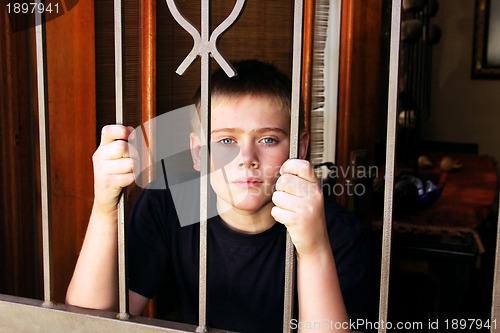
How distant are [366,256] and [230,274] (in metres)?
0.37

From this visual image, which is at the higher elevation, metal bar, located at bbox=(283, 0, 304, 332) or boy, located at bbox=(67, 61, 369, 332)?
metal bar, located at bbox=(283, 0, 304, 332)

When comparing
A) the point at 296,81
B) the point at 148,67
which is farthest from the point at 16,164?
the point at 296,81

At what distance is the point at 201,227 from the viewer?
0.76 metres

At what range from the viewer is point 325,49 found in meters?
2.31

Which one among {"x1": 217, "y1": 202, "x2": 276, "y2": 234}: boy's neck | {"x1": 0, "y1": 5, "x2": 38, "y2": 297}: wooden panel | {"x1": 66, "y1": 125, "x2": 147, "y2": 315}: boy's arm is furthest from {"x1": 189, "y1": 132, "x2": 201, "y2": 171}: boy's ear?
{"x1": 66, "y1": 125, "x2": 147, "y2": 315}: boy's arm

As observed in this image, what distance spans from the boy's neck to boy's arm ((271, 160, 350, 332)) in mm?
577

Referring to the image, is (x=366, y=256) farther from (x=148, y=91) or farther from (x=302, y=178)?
(x=148, y=91)

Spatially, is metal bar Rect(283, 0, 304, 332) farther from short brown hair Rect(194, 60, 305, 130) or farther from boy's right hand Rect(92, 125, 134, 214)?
short brown hair Rect(194, 60, 305, 130)

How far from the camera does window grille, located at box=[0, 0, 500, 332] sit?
0.68m

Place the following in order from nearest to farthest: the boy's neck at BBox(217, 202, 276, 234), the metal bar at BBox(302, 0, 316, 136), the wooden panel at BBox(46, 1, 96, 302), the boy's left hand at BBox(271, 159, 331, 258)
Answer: the boy's left hand at BBox(271, 159, 331, 258), the boy's neck at BBox(217, 202, 276, 234), the wooden panel at BBox(46, 1, 96, 302), the metal bar at BBox(302, 0, 316, 136)

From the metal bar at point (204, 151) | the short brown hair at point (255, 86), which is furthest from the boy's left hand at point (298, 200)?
the short brown hair at point (255, 86)

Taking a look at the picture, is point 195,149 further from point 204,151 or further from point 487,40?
point 487,40

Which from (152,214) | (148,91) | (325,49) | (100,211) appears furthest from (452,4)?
(100,211)

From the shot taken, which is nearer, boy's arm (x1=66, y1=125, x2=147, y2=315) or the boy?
boy's arm (x1=66, y1=125, x2=147, y2=315)
